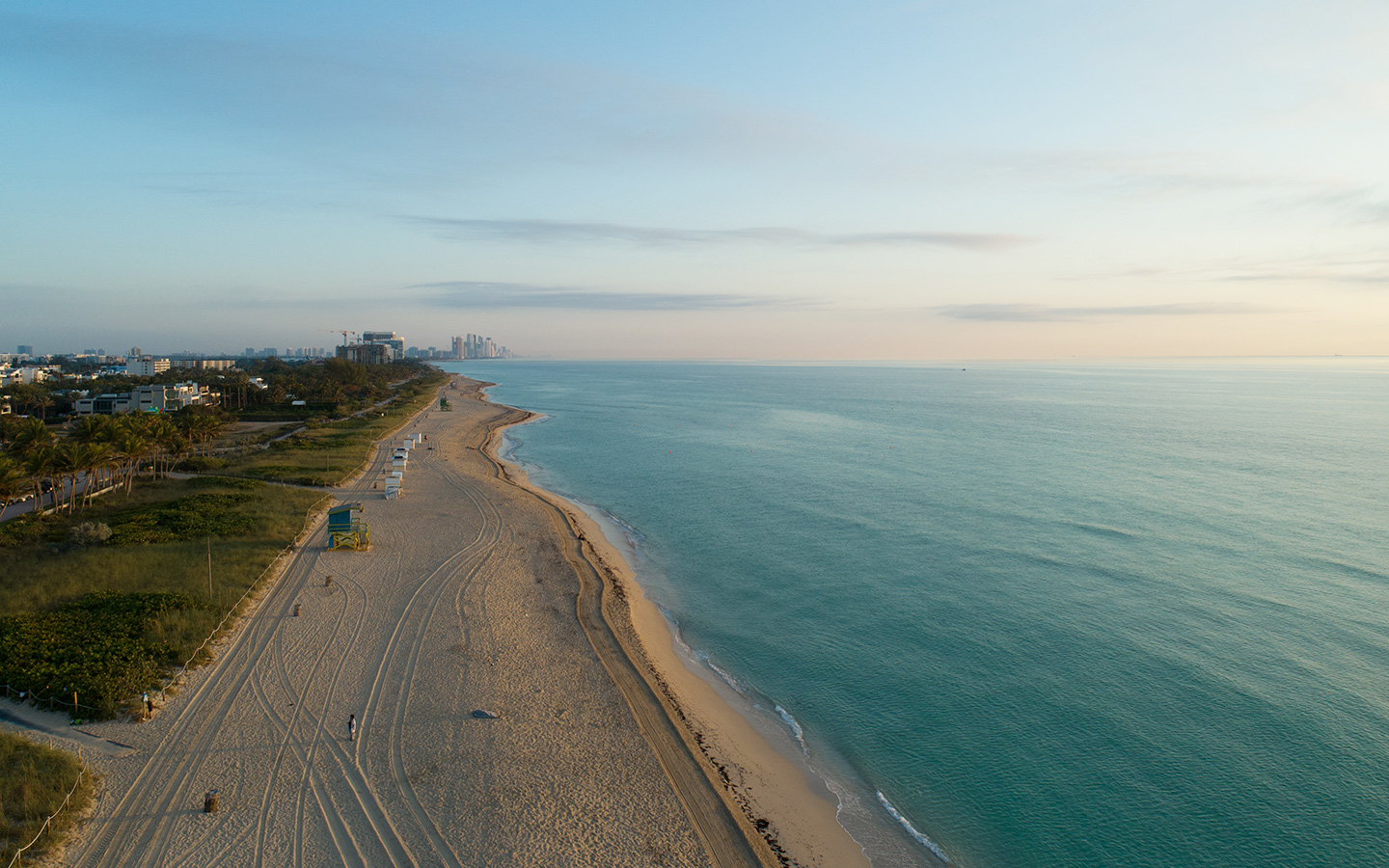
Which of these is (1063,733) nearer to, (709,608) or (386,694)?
(709,608)

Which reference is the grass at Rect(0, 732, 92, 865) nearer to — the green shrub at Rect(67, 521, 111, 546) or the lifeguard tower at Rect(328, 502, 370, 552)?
the lifeguard tower at Rect(328, 502, 370, 552)

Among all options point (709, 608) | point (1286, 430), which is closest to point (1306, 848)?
point (709, 608)

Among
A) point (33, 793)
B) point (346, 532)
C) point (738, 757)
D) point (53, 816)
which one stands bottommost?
point (738, 757)

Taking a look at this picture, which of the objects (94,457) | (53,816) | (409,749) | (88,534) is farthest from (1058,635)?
(94,457)

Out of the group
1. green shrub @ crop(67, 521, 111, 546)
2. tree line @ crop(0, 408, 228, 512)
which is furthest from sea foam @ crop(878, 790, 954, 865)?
tree line @ crop(0, 408, 228, 512)

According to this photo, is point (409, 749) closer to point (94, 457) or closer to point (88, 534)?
point (88, 534)
